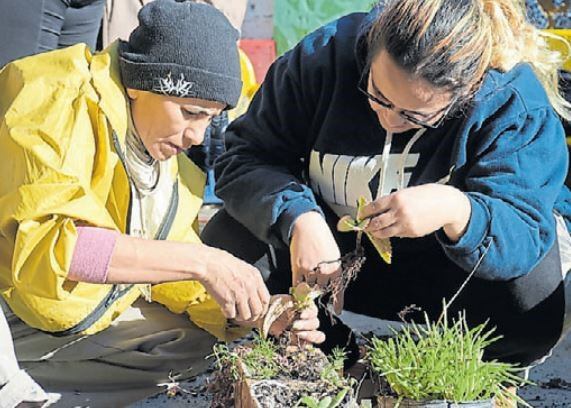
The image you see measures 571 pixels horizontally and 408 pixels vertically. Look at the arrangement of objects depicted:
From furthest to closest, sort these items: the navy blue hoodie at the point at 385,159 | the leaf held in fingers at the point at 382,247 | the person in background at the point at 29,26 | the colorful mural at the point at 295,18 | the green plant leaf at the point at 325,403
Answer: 1. the colorful mural at the point at 295,18
2. the person in background at the point at 29,26
3. the navy blue hoodie at the point at 385,159
4. the leaf held in fingers at the point at 382,247
5. the green plant leaf at the point at 325,403

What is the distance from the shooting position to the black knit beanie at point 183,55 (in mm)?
2031

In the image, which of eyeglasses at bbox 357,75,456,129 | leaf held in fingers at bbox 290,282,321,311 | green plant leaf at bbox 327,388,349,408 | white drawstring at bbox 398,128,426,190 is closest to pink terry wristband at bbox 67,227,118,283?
leaf held in fingers at bbox 290,282,321,311

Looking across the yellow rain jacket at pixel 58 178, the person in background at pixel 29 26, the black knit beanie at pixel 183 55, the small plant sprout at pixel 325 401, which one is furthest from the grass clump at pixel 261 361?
the person in background at pixel 29 26

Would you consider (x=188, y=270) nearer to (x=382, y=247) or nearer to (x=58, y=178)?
(x=58, y=178)

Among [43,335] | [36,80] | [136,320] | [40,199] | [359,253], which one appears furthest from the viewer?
[136,320]

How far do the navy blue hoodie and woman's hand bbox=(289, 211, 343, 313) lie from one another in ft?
0.18

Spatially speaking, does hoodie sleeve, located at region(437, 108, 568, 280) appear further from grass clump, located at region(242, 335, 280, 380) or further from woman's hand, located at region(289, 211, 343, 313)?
grass clump, located at region(242, 335, 280, 380)

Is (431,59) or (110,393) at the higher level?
(431,59)

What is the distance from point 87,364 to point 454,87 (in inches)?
46.8

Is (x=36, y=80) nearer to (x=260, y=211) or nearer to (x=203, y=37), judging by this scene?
(x=203, y=37)

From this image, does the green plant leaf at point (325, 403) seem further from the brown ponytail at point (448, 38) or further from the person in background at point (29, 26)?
the person in background at point (29, 26)

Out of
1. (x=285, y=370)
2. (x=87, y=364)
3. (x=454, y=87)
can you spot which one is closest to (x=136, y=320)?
(x=87, y=364)

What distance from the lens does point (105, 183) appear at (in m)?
2.13

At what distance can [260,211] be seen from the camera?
2.40m
